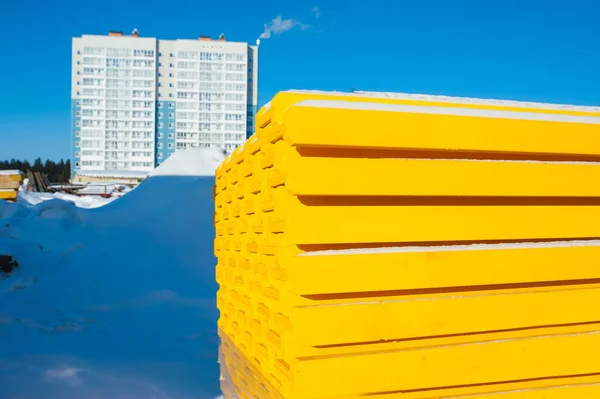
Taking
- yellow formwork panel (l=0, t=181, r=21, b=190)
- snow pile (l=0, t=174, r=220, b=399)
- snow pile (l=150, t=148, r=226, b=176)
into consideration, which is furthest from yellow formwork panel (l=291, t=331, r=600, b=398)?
yellow formwork panel (l=0, t=181, r=21, b=190)

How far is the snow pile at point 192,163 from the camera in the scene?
10688 millimetres

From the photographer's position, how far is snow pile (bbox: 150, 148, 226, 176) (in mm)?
10688

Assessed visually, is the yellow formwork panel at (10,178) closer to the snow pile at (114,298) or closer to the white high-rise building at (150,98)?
the snow pile at (114,298)

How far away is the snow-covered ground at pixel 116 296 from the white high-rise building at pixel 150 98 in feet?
→ 219

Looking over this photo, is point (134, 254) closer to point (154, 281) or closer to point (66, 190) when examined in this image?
point (154, 281)

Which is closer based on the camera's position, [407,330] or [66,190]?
[407,330]

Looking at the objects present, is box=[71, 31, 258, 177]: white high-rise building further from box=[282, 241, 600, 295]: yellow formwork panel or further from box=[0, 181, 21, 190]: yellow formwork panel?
box=[282, 241, 600, 295]: yellow formwork panel

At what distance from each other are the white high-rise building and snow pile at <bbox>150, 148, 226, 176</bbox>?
65.1 m

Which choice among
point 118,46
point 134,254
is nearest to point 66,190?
point 134,254

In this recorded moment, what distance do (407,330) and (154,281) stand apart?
21.3 feet

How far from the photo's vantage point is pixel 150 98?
76.6 metres

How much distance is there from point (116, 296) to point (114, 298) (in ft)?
0.19

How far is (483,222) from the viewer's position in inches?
90.9

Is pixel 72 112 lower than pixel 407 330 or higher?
higher
